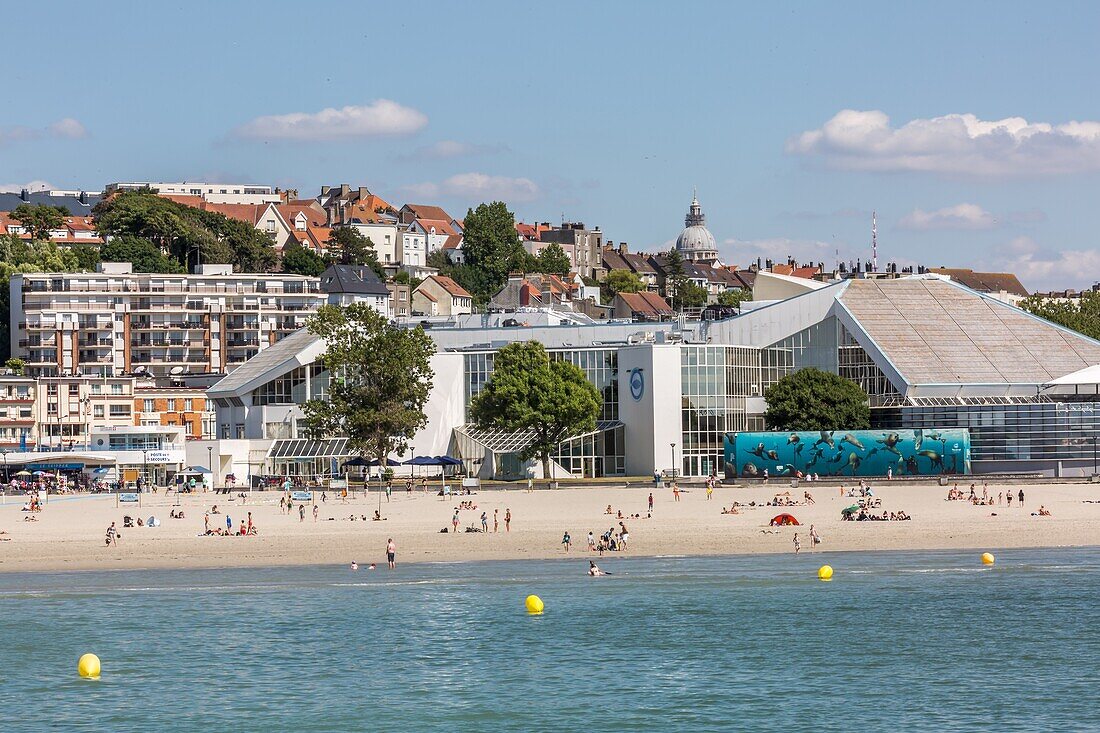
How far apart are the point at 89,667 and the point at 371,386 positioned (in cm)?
6081

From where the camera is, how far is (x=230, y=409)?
122 metres

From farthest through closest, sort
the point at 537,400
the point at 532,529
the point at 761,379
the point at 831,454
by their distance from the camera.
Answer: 1. the point at 761,379
2. the point at 537,400
3. the point at 831,454
4. the point at 532,529

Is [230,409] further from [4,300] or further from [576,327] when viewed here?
[4,300]

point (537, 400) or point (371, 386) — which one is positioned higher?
point (371, 386)

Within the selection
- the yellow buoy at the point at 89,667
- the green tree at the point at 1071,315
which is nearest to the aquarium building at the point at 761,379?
the green tree at the point at 1071,315

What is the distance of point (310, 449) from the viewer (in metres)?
112

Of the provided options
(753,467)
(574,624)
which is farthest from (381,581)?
(753,467)

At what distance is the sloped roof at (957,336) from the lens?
11238 cm

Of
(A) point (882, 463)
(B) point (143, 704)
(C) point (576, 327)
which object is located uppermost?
(C) point (576, 327)

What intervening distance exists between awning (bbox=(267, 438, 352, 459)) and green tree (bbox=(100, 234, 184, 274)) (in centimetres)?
7541

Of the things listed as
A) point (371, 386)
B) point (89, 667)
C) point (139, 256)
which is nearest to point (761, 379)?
point (371, 386)

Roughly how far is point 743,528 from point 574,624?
22.6 m

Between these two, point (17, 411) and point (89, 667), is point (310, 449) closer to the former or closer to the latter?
point (17, 411)

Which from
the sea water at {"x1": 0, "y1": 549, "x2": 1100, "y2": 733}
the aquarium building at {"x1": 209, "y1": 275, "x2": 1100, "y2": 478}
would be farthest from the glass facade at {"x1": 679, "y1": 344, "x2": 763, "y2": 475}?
the sea water at {"x1": 0, "y1": 549, "x2": 1100, "y2": 733}
